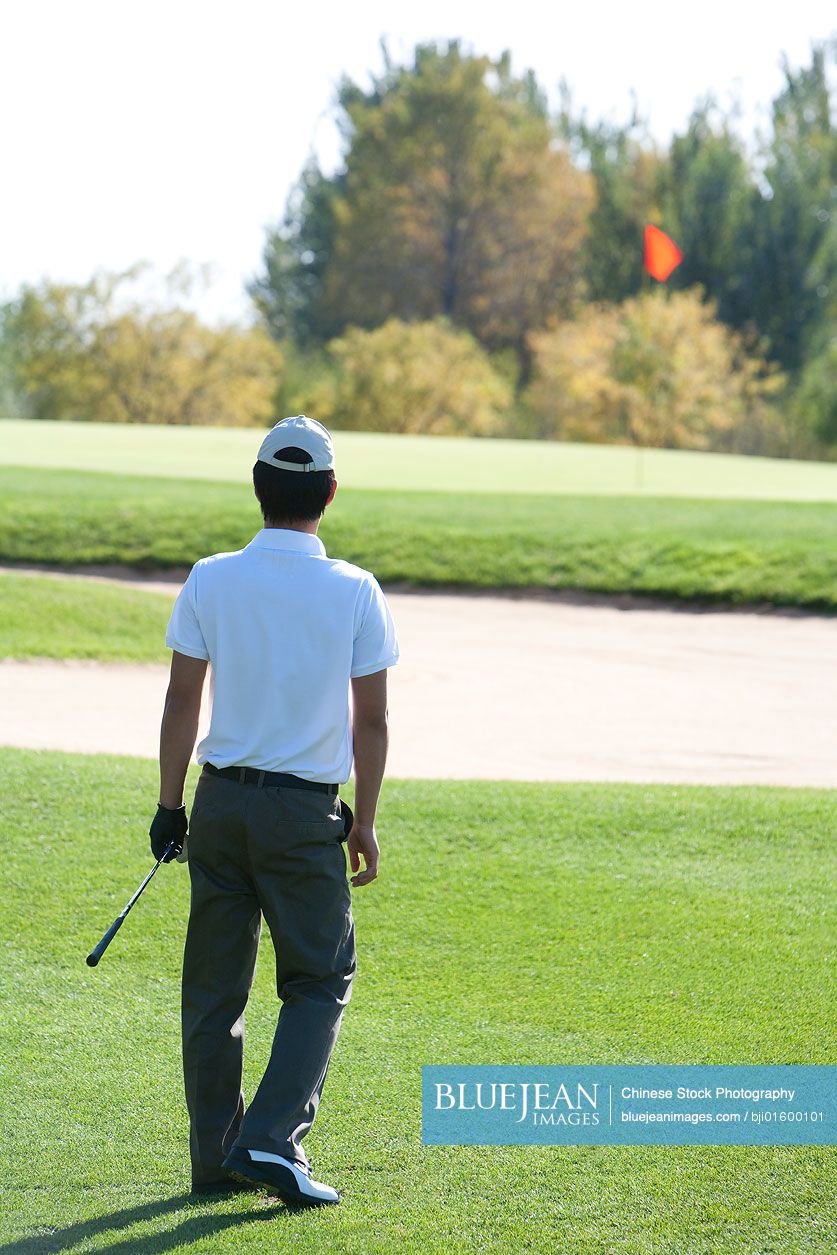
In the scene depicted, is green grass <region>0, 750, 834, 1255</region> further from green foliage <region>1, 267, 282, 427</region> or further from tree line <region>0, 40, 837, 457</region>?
green foliage <region>1, 267, 282, 427</region>

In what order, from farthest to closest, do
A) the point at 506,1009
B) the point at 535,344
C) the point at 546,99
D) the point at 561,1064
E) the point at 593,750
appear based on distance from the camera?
1. the point at 546,99
2. the point at 535,344
3. the point at 593,750
4. the point at 506,1009
5. the point at 561,1064

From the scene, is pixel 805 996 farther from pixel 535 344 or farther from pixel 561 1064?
pixel 535 344

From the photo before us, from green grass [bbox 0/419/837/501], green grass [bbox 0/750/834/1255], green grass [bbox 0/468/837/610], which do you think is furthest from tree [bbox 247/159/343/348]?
green grass [bbox 0/750/834/1255]

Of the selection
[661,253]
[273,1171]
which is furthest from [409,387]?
[273,1171]

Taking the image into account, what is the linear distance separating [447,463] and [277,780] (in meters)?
24.9

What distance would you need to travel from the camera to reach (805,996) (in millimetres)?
5266

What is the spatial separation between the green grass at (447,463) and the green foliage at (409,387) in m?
20.5

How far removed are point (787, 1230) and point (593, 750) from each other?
6235mm

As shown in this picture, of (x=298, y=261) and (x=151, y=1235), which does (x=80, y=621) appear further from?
(x=298, y=261)

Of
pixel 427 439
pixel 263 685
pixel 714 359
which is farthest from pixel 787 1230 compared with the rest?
pixel 714 359

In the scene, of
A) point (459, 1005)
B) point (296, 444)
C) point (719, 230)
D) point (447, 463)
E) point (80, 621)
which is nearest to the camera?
point (296, 444)

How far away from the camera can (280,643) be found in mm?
3746

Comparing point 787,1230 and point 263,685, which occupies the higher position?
point 263,685

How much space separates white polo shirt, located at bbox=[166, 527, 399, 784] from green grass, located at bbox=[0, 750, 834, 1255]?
1133mm
